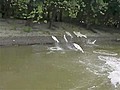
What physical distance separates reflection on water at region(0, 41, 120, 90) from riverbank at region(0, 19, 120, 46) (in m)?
0.91

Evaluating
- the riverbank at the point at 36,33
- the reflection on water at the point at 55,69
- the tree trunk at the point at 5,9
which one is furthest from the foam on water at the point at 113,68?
the tree trunk at the point at 5,9

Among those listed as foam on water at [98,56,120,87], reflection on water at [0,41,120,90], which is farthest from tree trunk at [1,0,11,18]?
foam on water at [98,56,120,87]

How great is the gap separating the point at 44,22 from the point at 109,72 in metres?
12.9

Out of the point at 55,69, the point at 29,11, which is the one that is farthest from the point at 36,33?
the point at 55,69

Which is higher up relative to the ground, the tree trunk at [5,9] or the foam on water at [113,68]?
the tree trunk at [5,9]

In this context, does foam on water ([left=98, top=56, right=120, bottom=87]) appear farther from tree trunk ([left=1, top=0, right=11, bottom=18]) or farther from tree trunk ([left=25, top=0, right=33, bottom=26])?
tree trunk ([left=1, top=0, right=11, bottom=18])

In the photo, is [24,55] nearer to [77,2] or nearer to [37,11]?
[37,11]

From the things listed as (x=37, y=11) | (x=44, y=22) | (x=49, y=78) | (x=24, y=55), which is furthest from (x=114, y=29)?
(x=49, y=78)

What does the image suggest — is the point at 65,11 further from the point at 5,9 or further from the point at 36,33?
the point at 36,33

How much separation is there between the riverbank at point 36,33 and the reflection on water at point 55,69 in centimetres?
91

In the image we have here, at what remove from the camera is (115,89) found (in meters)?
11.9

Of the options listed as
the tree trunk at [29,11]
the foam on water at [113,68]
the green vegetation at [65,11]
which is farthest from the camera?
the green vegetation at [65,11]

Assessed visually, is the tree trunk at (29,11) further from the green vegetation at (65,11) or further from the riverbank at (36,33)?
the riverbank at (36,33)

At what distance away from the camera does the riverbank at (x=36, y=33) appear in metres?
20.0
